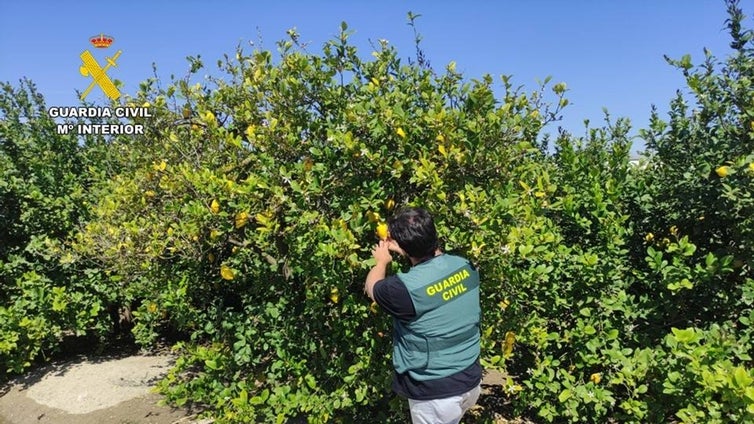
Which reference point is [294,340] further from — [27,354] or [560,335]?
[27,354]

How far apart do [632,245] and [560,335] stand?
801 millimetres

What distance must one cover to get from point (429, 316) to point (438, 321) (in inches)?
1.9

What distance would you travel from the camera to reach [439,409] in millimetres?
2352

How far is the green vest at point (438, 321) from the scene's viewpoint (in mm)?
2260

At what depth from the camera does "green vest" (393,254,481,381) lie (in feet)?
7.41

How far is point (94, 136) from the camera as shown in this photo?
660cm

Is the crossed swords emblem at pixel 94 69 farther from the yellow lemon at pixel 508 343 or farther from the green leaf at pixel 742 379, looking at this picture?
the green leaf at pixel 742 379

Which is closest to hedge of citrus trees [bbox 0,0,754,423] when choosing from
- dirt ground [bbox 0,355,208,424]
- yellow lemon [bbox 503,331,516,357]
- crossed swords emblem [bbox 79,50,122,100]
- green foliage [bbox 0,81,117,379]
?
yellow lemon [bbox 503,331,516,357]

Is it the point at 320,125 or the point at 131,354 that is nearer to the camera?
the point at 320,125

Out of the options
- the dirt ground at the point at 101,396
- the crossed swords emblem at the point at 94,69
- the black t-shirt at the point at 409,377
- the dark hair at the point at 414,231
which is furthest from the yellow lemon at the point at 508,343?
the crossed swords emblem at the point at 94,69

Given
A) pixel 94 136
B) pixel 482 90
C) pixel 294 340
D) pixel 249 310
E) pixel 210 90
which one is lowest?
pixel 294 340

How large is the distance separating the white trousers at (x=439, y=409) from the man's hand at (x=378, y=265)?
56 cm

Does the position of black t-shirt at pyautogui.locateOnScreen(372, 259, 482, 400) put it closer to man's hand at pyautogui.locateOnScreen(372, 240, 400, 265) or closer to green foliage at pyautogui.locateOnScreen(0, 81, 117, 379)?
man's hand at pyautogui.locateOnScreen(372, 240, 400, 265)

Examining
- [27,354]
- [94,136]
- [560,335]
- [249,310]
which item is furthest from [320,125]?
[94,136]
